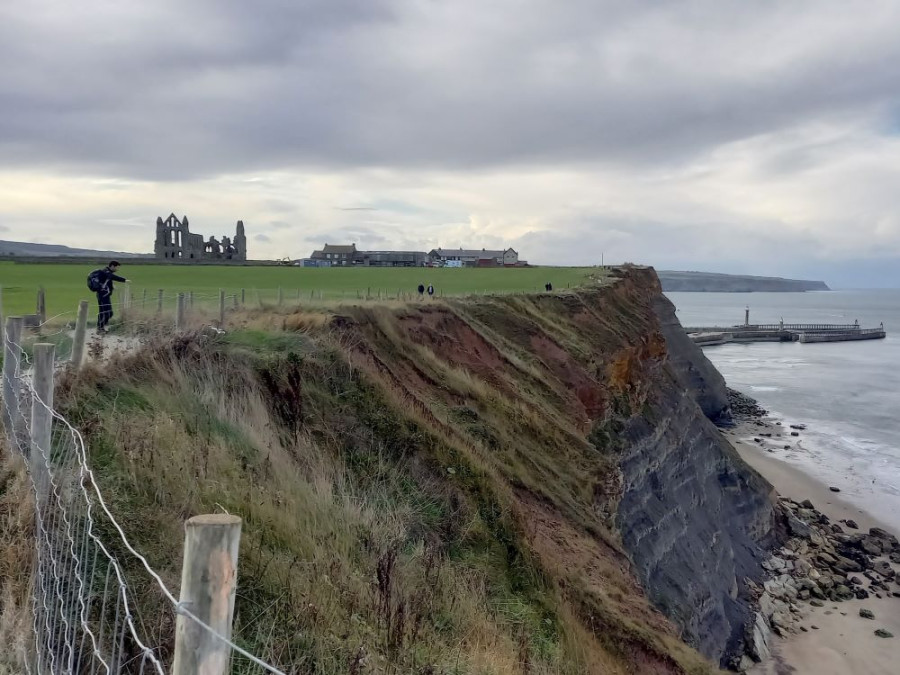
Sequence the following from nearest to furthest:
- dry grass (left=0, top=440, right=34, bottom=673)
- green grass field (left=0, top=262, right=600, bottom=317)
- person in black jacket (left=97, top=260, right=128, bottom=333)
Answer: dry grass (left=0, top=440, right=34, bottom=673)
person in black jacket (left=97, top=260, right=128, bottom=333)
green grass field (left=0, top=262, right=600, bottom=317)

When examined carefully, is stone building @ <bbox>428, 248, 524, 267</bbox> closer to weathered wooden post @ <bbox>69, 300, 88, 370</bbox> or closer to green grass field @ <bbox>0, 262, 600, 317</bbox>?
green grass field @ <bbox>0, 262, 600, 317</bbox>

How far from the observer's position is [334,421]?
35.5 ft

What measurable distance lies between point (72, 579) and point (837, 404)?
65.6 metres

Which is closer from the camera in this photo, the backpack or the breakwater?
the backpack

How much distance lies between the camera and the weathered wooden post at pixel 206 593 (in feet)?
8.07

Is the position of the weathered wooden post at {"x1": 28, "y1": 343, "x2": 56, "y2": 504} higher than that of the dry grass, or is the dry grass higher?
the weathered wooden post at {"x1": 28, "y1": 343, "x2": 56, "y2": 504}

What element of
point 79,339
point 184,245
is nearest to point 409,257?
point 184,245

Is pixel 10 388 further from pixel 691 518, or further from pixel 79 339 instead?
pixel 691 518

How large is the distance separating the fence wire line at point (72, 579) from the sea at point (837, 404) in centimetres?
3506

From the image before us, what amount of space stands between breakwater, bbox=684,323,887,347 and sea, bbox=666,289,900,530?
2.93 m

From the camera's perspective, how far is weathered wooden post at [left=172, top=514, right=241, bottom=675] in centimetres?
246

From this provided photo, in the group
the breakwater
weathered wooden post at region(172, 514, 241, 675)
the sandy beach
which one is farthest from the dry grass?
the breakwater

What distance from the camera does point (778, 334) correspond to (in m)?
115

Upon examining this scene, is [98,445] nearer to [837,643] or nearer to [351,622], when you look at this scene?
[351,622]
